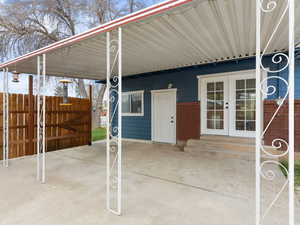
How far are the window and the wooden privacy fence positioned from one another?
66.2 inches

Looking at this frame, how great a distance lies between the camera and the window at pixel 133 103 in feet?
24.8

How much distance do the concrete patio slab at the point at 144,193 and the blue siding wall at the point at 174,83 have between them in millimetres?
2395

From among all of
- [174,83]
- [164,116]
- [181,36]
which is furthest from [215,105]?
[181,36]

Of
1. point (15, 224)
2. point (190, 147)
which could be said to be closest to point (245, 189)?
point (190, 147)

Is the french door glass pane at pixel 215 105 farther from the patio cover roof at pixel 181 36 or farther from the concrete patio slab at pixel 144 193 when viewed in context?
the concrete patio slab at pixel 144 193

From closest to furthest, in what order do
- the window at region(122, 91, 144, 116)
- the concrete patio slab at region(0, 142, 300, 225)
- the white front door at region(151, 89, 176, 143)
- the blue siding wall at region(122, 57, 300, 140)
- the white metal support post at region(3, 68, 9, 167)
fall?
1. the concrete patio slab at region(0, 142, 300, 225)
2. the white metal support post at region(3, 68, 9, 167)
3. the blue siding wall at region(122, 57, 300, 140)
4. the white front door at region(151, 89, 176, 143)
5. the window at region(122, 91, 144, 116)

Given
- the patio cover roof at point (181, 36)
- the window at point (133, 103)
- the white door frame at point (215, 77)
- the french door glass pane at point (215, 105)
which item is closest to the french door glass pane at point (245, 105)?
the white door frame at point (215, 77)

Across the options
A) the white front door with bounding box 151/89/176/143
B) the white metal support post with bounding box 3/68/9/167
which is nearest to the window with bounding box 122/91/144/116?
the white front door with bounding box 151/89/176/143

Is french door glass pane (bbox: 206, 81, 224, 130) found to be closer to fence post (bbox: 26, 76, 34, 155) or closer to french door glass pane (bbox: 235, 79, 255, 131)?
french door glass pane (bbox: 235, 79, 255, 131)

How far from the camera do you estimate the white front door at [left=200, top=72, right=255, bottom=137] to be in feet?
17.5

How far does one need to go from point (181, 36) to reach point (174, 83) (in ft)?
10.8

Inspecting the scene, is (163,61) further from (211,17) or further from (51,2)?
(51,2)

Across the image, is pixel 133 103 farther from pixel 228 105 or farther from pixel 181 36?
pixel 181 36

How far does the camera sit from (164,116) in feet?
22.8
